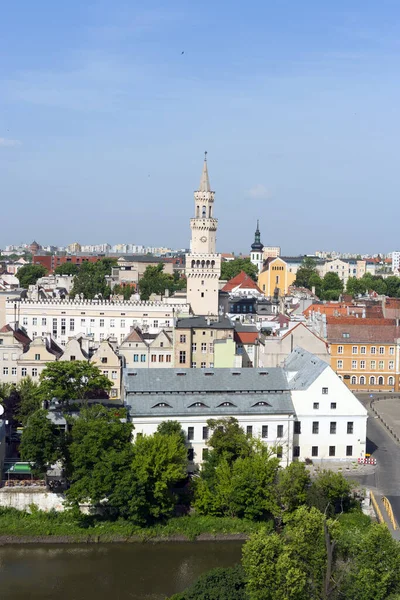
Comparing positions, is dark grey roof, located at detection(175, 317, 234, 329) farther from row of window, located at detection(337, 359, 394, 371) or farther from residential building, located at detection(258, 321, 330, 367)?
row of window, located at detection(337, 359, 394, 371)

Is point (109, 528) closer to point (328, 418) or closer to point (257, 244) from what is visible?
point (328, 418)

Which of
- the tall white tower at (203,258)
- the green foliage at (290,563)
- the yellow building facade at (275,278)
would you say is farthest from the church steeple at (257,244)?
the green foliage at (290,563)

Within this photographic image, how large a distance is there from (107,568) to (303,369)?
17.1 m

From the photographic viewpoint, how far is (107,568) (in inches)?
1299

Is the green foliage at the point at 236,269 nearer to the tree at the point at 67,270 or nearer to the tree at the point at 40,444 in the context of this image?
the tree at the point at 67,270

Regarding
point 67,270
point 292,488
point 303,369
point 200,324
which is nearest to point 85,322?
point 200,324

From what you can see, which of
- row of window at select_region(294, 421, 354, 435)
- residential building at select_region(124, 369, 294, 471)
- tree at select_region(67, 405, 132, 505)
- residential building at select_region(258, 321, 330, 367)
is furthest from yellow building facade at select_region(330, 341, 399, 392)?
tree at select_region(67, 405, 132, 505)

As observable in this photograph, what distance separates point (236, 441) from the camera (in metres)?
38.8

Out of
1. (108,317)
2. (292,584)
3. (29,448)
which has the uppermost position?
(108,317)

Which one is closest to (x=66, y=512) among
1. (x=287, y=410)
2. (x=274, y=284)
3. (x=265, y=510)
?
(x=265, y=510)

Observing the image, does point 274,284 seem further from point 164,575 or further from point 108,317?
point 164,575

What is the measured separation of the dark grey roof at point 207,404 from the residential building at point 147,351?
1550 cm

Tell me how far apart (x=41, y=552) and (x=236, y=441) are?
10.5 metres

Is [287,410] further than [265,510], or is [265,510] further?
[287,410]
